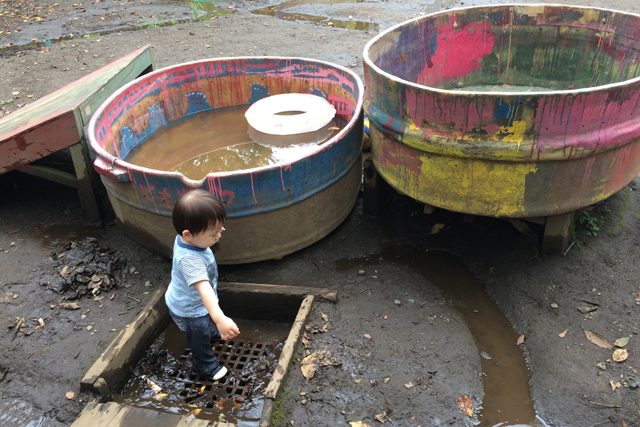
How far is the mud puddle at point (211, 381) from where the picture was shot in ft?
8.23

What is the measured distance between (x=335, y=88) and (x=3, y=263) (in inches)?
112

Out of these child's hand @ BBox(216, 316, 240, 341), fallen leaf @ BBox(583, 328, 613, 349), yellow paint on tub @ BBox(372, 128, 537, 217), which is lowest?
fallen leaf @ BBox(583, 328, 613, 349)

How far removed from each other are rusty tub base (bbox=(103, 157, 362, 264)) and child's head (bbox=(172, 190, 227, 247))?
0.76m

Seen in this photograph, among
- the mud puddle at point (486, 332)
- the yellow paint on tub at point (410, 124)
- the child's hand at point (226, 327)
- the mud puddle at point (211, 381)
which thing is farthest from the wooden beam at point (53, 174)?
the yellow paint on tub at point (410, 124)

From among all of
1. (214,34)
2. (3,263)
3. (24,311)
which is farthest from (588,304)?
(214,34)

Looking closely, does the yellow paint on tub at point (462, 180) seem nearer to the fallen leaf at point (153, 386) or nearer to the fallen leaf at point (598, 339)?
the fallen leaf at point (598, 339)

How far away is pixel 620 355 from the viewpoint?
8.19 ft

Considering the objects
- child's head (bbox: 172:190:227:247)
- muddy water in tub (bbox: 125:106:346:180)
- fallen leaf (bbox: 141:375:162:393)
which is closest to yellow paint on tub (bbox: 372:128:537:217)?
muddy water in tub (bbox: 125:106:346:180)

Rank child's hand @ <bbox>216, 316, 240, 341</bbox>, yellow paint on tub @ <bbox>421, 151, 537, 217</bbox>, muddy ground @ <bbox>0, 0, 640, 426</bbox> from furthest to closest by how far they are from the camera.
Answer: yellow paint on tub @ <bbox>421, 151, 537, 217</bbox> < muddy ground @ <bbox>0, 0, 640, 426</bbox> < child's hand @ <bbox>216, 316, 240, 341</bbox>

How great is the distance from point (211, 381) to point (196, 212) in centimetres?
105

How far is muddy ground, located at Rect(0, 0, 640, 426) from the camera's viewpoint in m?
2.40

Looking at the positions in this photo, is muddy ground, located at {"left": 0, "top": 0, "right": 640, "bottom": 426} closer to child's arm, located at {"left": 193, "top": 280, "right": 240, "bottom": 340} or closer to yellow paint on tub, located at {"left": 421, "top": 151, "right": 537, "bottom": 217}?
child's arm, located at {"left": 193, "top": 280, "right": 240, "bottom": 340}

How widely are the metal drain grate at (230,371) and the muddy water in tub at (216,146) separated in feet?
4.28

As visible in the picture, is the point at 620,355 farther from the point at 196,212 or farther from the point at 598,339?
the point at 196,212
